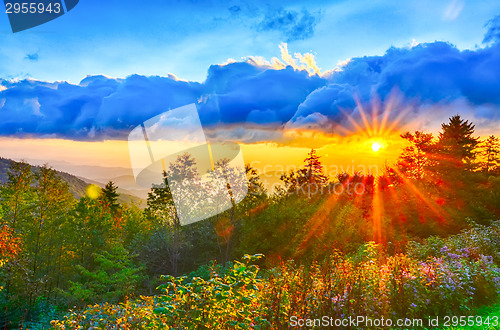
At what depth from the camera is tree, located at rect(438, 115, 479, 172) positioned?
28109mm

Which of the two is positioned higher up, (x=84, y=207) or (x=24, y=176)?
(x=24, y=176)

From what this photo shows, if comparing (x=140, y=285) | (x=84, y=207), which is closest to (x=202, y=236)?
(x=140, y=285)

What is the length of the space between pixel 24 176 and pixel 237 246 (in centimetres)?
1451

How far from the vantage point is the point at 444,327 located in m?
5.98

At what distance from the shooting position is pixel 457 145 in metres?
30.1

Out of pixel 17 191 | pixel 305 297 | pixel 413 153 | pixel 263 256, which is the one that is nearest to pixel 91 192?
pixel 17 191

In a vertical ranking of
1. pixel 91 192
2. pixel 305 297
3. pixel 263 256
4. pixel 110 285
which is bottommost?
pixel 110 285

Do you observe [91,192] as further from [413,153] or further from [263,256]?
[413,153]

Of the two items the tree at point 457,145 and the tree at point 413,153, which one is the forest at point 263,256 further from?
the tree at point 413,153

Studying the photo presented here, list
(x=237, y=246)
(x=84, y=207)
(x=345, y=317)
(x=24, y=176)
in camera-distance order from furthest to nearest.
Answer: (x=84, y=207) → (x=24, y=176) → (x=237, y=246) → (x=345, y=317)

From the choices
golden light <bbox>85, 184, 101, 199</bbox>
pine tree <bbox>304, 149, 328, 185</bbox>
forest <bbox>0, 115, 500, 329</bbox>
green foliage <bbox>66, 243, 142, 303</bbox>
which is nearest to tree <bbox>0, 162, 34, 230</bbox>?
forest <bbox>0, 115, 500, 329</bbox>

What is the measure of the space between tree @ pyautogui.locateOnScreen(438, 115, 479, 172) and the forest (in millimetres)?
226

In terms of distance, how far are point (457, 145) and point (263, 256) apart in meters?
26.1

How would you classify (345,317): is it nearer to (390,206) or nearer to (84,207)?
(390,206)
